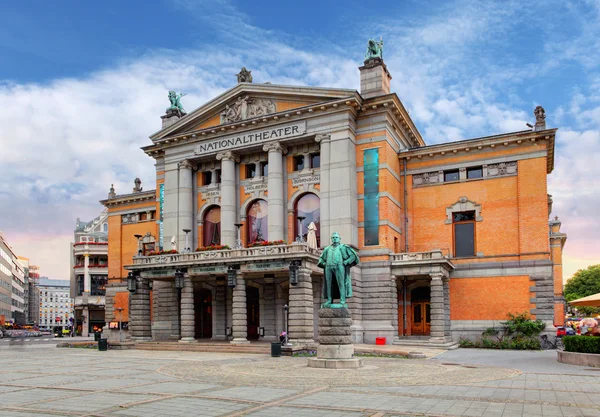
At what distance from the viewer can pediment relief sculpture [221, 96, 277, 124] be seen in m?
45.6

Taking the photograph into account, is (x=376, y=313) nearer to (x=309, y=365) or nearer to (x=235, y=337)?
(x=235, y=337)

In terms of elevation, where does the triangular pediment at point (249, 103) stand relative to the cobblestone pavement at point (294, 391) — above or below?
above

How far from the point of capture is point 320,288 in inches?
1598

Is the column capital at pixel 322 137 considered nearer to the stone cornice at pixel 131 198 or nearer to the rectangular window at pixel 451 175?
the rectangular window at pixel 451 175

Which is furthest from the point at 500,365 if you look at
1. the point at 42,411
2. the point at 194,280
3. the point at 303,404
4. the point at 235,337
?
the point at 194,280

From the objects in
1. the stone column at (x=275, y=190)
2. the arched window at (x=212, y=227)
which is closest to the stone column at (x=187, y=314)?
the stone column at (x=275, y=190)

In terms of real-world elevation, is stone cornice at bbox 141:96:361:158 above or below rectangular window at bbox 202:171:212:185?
above

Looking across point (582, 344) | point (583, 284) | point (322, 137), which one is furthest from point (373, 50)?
point (583, 284)

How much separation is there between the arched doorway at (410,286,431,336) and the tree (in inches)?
3383

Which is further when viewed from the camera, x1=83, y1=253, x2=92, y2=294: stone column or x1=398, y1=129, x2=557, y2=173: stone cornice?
x1=83, y1=253, x2=92, y2=294: stone column

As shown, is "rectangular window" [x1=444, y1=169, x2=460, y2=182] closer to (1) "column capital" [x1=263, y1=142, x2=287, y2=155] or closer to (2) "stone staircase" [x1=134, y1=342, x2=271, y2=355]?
(1) "column capital" [x1=263, y1=142, x2=287, y2=155]

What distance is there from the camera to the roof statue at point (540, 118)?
41781 mm

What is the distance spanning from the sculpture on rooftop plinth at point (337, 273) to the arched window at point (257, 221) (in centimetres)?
2138

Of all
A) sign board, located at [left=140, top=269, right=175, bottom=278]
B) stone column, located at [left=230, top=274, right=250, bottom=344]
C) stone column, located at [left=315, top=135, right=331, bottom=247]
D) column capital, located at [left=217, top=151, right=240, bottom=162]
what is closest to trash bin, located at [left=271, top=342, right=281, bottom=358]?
stone column, located at [left=230, top=274, right=250, bottom=344]
